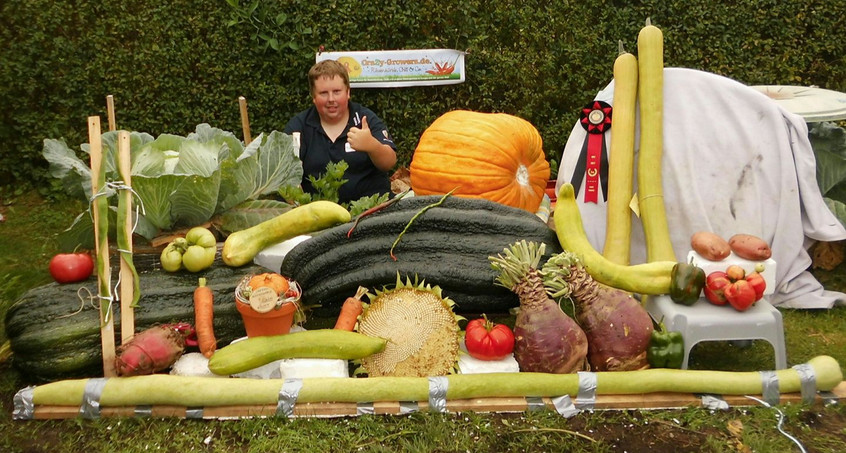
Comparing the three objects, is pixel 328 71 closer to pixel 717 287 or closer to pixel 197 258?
pixel 197 258

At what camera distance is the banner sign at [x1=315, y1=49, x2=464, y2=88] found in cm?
696

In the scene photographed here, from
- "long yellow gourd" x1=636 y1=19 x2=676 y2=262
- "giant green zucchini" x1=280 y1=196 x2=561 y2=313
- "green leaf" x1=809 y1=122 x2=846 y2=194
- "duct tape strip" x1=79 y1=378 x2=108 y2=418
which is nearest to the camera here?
A: "duct tape strip" x1=79 y1=378 x2=108 y2=418

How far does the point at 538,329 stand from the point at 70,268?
8.53 feet

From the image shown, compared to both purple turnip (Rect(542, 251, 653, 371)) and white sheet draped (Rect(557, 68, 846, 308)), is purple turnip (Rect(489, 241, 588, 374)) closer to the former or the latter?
purple turnip (Rect(542, 251, 653, 371))

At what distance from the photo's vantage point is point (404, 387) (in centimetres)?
348

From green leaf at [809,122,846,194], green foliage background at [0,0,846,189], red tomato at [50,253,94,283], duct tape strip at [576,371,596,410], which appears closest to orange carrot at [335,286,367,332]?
duct tape strip at [576,371,596,410]

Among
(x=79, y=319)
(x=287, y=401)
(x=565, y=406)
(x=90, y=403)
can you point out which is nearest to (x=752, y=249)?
(x=565, y=406)

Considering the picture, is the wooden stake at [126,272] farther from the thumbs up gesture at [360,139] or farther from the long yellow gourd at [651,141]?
the long yellow gourd at [651,141]

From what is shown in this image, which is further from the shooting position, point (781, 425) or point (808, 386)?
point (808, 386)

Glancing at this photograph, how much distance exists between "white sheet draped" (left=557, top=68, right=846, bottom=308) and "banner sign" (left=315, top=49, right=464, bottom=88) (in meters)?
2.85

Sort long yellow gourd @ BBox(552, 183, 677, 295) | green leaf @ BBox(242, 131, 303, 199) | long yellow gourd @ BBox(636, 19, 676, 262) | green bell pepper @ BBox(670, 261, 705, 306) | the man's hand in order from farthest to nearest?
the man's hand < green leaf @ BBox(242, 131, 303, 199) < long yellow gourd @ BBox(636, 19, 676, 262) < long yellow gourd @ BBox(552, 183, 677, 295) < green bell pepper @ BBox(670, 261, 705, 306)

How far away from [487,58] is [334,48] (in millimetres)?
1561

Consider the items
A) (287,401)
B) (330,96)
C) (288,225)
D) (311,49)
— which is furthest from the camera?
(311,49)

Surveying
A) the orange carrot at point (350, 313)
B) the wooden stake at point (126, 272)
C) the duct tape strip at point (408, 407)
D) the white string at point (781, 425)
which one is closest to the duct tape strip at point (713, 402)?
the white string at point (781, 425)
